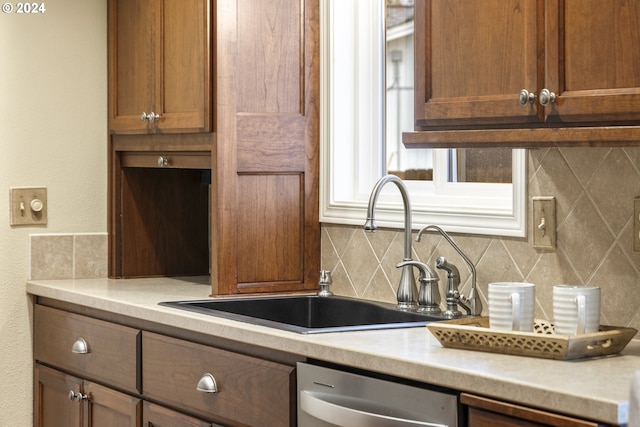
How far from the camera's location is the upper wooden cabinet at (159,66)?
313 cm

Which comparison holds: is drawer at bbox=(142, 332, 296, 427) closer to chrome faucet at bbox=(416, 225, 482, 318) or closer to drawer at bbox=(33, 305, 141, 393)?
drawer at bbox=(33, 305, 141, 393)

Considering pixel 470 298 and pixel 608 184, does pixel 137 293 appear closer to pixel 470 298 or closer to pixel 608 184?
pixel 470 298

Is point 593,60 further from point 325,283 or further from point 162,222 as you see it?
point 162,222

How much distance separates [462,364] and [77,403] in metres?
1.72

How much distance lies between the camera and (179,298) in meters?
3.09

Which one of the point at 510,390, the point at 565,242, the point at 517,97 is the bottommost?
the point at 510,390

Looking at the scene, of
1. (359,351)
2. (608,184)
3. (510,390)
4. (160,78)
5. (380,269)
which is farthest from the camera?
(160,78)

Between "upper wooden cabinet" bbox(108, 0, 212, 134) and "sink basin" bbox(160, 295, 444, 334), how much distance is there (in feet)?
1.77

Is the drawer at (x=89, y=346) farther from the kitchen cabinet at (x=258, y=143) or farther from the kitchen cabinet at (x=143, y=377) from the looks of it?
the kitchen cabinet at (x=258, y=143)

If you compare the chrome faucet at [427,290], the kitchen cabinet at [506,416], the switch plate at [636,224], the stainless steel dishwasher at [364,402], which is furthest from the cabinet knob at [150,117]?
the kitchen cabinet at [506,416]

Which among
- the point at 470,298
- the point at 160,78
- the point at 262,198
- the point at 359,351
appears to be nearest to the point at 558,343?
the point at 359,351

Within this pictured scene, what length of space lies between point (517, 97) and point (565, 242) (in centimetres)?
45

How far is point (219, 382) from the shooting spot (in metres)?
2.57

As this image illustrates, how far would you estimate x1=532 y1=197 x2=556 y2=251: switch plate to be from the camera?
2463mm
